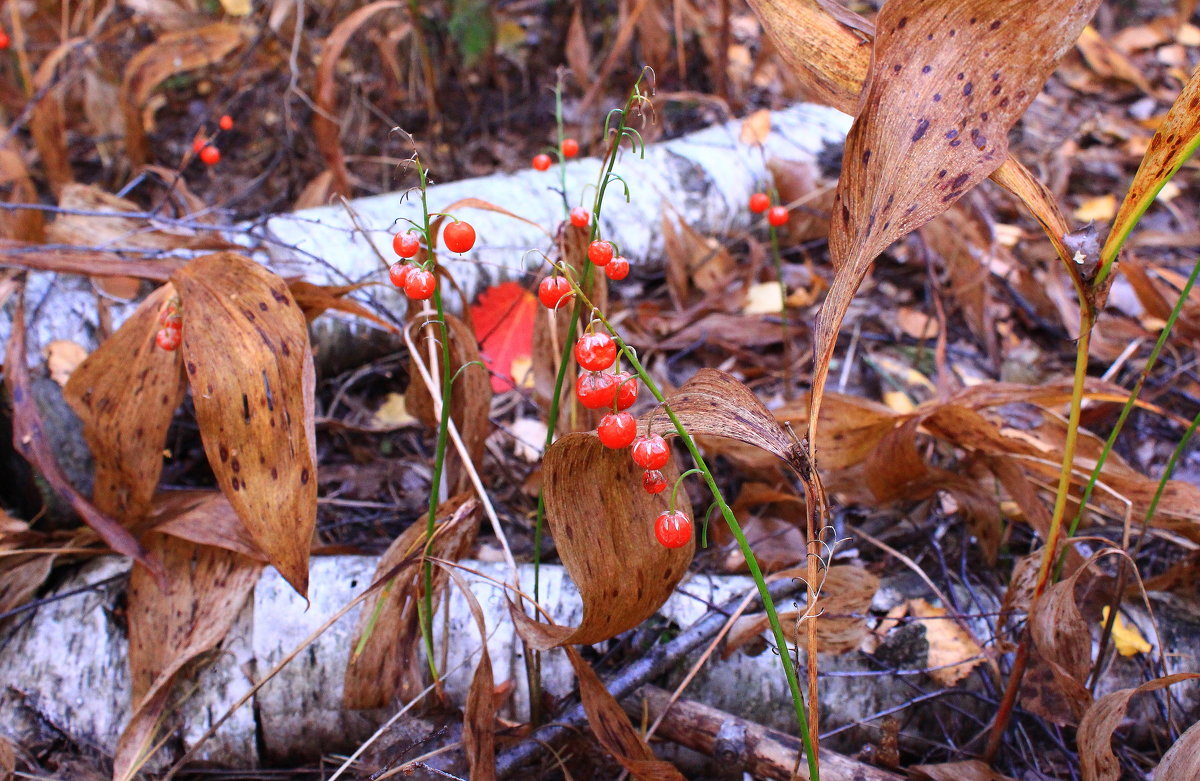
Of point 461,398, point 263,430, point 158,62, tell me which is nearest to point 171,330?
point 263,430

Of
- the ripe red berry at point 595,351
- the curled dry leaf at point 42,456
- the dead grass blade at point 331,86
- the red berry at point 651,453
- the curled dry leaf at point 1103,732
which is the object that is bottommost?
the curled dry leaf at point 1103,732

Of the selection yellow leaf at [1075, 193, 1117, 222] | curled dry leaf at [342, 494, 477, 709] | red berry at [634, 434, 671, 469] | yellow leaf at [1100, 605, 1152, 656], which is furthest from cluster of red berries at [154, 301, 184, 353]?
yellow leaf at [1075, 193, 1117, 222]

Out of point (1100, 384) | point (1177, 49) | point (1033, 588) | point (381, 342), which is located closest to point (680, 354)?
point (381, 342)

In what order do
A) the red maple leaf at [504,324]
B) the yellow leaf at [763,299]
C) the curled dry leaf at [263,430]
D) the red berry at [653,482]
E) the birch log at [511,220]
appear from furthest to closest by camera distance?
the yellow leaf at [763,299] < the red maple leaf at [504,324] < the birch log at [511,220] < the curled dry leaf at [263,430] < the red berry at [653,482]

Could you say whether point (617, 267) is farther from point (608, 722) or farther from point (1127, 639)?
point (1127, 639)

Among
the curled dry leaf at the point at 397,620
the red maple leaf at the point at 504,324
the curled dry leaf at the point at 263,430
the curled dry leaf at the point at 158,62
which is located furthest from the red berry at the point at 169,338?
the curled dry leaf at the point at 158,62

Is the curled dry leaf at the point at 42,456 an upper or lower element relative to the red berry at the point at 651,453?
lower

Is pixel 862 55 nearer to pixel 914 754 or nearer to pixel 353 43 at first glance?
pixel 914 754

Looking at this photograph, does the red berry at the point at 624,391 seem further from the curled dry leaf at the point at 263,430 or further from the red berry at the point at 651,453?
the curled dry leaf at the point at 263,430
